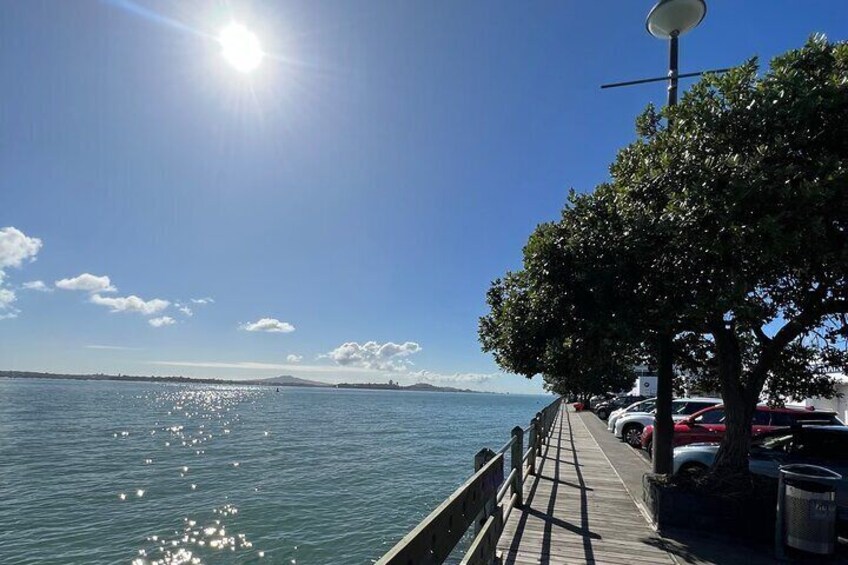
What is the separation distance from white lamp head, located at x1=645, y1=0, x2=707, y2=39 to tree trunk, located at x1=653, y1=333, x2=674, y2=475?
181 inches

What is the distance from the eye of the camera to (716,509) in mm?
6941

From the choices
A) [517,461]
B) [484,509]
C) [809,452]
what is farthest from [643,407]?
[484,509]

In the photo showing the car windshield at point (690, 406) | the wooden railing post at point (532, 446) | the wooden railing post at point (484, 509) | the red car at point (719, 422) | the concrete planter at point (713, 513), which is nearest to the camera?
the wooden railing post at point (484, 509)

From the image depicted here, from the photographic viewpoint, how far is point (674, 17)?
7805 mm

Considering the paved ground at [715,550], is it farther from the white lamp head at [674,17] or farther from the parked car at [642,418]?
the parked car at [642,418]

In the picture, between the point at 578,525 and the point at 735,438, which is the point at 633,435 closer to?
the point at 735,438

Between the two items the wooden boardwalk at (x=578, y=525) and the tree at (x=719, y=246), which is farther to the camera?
the wooden boardwalk at (x=578, y=525)

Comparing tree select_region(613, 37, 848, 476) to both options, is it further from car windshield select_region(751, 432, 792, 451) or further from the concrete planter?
car windshield select_region(751, 432, 792, 451)

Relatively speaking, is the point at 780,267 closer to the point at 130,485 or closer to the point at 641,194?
the point at 641,194

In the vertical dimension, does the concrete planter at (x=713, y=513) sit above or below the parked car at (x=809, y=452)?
below

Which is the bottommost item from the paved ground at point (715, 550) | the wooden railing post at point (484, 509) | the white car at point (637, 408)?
the white car at point (637, 408)

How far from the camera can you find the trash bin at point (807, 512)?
19.2ft

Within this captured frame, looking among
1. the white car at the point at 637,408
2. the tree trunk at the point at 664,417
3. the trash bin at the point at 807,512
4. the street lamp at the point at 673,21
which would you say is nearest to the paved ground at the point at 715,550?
the trash bin at the point at 807,512

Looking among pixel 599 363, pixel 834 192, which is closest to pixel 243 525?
pixel 599 363
